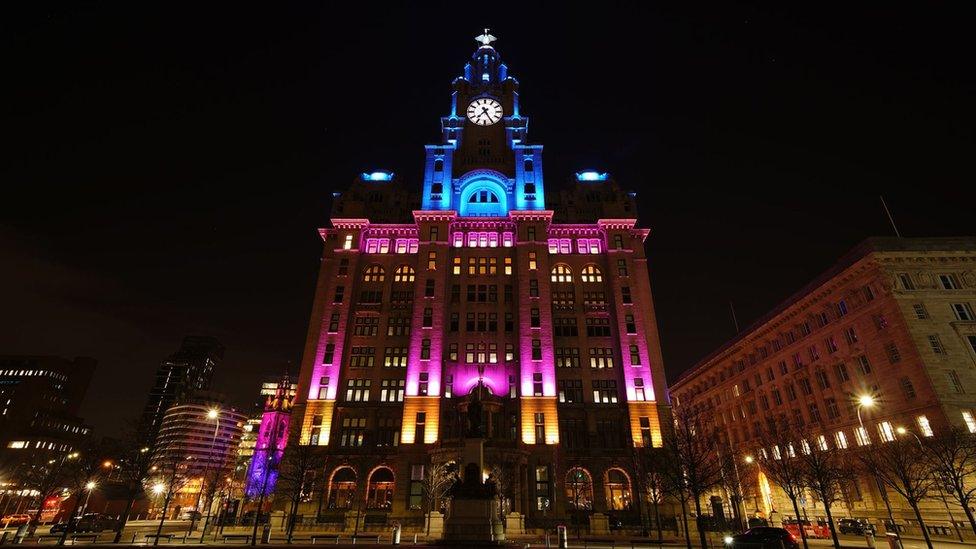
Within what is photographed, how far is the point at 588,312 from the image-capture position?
2613 inches

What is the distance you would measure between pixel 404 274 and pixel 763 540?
177 ft

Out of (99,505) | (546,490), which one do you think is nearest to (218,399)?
(99,505)

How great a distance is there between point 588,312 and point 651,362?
10848mm

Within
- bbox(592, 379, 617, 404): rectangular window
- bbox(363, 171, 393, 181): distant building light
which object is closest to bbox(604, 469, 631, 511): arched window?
bbox(592, 379, 617, 404): rectangular window

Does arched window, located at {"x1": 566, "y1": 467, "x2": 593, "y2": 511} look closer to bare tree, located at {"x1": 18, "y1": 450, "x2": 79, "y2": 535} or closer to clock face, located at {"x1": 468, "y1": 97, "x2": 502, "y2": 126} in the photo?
bare tree, located at {"x1": 18, "y1": 450, "x2": 79, "y2": 535}

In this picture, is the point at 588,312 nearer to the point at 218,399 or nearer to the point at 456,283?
the point at 456,283

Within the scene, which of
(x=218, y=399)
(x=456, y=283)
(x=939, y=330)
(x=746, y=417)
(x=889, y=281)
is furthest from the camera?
(x=218, y=399)

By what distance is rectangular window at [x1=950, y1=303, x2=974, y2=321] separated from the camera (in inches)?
1892

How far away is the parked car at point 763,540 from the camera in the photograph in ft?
88.6

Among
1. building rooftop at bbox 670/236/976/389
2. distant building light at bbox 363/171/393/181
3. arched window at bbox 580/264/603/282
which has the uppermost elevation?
distant building light at bbox 363/171/393/181

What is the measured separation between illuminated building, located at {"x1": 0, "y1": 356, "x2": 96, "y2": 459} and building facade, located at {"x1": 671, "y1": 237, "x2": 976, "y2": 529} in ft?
522

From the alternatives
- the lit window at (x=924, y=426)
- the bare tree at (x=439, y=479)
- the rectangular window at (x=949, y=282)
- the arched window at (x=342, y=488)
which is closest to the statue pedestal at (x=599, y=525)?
the bare tree at (x=439, y=479)

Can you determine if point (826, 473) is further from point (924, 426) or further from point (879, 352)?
point (879, 352)

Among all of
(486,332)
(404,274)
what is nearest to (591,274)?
(486,332)
